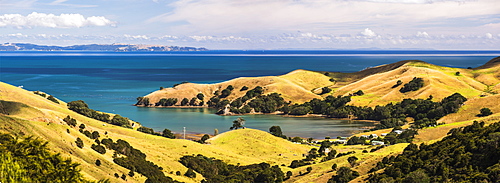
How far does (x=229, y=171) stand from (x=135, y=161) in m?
11.6

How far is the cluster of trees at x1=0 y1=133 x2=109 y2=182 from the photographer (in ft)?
87.5

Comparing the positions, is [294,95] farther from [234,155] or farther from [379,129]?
[234,155]

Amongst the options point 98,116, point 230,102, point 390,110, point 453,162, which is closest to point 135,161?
point 453,162

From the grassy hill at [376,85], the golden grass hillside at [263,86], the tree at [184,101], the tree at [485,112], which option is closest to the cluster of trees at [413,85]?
the grassy hill at [376,85]

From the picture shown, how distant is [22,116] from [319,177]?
37.3 meters

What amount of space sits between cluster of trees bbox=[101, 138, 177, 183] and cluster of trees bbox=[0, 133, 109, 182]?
1979 cm

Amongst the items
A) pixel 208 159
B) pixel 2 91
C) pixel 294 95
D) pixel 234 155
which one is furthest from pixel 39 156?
pixel 294 95

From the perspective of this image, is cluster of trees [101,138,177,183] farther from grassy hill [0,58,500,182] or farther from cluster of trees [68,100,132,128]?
cluster of trees [68,100,132,128]

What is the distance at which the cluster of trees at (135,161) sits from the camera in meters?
54.8

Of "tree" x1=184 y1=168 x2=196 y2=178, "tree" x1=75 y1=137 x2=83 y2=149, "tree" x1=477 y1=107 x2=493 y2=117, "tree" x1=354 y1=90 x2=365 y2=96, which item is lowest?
"tree" x1=354 y1=90 x2=365 y2=96

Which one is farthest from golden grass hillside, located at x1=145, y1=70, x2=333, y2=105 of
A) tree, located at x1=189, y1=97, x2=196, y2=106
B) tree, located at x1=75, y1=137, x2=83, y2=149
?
tree, located at x1=75, y1=137, x2=83, y2=149

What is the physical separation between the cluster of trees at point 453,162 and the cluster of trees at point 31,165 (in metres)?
25.8

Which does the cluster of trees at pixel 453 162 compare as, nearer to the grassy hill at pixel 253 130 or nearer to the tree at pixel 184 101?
the grassy hill at pixel 253 130

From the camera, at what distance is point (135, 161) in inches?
2274
